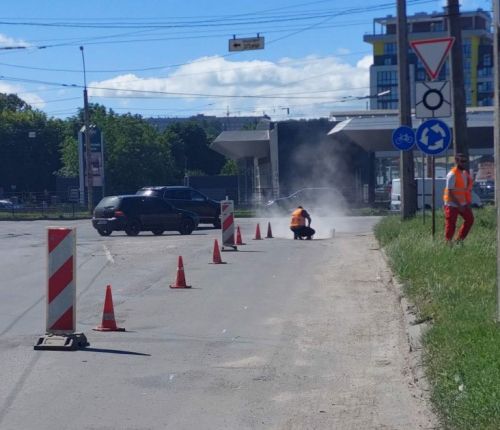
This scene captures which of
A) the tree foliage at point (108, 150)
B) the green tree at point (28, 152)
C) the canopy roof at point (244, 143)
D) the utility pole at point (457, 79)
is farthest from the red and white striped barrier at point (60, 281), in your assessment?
the green tree at point (28, 152)

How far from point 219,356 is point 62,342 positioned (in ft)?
5.58

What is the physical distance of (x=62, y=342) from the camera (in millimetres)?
10539

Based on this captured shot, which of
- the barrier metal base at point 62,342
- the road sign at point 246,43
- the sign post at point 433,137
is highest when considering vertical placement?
the road sign at point 246,43

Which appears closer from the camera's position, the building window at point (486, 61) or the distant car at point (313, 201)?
the distant car at point (313, 201)

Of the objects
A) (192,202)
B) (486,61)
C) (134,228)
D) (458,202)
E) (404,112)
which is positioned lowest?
(134,228)

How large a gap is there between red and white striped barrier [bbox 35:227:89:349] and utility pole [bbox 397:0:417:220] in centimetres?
1873

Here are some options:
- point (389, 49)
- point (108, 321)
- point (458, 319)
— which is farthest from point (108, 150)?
point (458, 319)

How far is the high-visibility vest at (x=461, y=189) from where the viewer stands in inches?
733

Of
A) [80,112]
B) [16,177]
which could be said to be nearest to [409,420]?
[16,177]

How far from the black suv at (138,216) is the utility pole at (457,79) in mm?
12779

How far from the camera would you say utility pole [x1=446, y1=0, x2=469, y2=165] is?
23531 millimetres

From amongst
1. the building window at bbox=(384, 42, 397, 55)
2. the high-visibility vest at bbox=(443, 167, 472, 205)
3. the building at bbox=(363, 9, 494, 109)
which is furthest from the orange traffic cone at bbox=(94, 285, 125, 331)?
the building window at bbox=(384, 42, 397, 55)

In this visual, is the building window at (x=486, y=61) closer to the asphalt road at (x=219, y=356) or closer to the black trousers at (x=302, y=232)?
the black trousers at (x=302, y=232)

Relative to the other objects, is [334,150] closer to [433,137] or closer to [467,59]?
[433,137]
